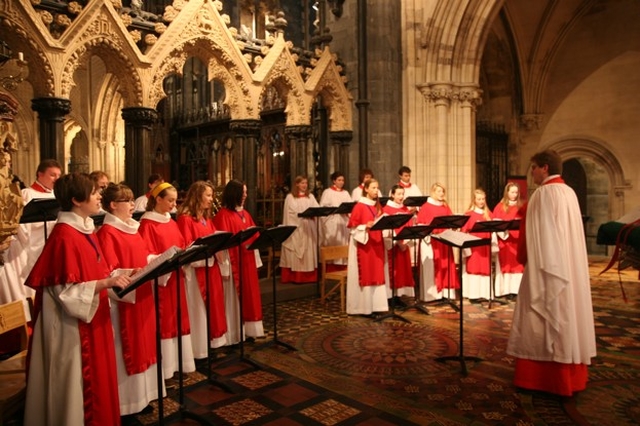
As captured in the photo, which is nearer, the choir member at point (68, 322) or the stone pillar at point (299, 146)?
the choir member at point (68, 322)

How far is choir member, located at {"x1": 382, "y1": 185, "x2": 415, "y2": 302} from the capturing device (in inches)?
302

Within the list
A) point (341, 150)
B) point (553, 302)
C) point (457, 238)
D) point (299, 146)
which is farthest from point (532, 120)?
point (553, 302)

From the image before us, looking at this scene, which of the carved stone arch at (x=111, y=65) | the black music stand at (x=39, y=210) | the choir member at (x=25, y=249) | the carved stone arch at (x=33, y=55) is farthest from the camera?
the carved stone arch at (x=111, y=65)

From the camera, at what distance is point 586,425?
3842 millimetres

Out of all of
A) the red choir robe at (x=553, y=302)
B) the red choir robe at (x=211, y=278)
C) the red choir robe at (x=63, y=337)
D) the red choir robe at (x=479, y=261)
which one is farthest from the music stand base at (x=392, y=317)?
the red choir robe at (x=63, y=337)

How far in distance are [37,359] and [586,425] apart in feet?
12.5

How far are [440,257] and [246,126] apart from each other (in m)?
3.99

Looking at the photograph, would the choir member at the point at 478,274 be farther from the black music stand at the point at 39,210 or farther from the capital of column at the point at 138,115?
the black music stand at the point at 39,210

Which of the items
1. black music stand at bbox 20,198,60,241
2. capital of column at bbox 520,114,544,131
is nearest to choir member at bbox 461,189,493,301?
black music stand at bbox 20,198,60,241

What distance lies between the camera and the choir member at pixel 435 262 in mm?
8289

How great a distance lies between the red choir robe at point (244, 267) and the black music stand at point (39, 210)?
173cm

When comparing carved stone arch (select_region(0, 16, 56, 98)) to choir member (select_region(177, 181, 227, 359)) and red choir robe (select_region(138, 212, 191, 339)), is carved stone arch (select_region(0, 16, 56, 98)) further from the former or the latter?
red choir robe (select_region(138, 212, 191, 339))

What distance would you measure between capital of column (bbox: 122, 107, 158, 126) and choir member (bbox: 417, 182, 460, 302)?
451 centimetres

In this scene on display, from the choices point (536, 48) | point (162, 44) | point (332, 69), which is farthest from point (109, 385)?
point (536, 48)
